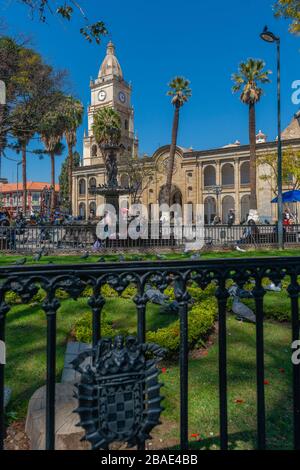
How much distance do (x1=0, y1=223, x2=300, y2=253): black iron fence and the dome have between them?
6543 cm

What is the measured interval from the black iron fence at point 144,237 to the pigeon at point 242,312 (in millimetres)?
10270

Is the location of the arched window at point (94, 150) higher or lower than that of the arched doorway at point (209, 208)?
higher

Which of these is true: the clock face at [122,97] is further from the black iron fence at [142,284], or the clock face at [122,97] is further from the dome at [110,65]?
the black iron fence at [142,284]

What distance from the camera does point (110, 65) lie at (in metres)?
74.4

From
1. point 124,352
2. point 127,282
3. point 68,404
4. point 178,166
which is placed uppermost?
point 178,166

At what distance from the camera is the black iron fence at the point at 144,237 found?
1469 centimetres

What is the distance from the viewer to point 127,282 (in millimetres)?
1715

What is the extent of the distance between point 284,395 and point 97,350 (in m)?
2.56

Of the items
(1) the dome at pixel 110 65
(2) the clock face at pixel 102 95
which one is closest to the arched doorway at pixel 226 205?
(2) the clock face at pixel 102 95

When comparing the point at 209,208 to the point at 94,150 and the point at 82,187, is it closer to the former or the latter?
the point at 82,187

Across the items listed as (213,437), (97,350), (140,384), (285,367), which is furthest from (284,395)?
(97,350)

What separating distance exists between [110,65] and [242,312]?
79.6 metres

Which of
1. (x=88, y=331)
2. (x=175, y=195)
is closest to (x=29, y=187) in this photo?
(x=175, y=195)

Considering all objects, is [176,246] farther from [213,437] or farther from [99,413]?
[99,413]
